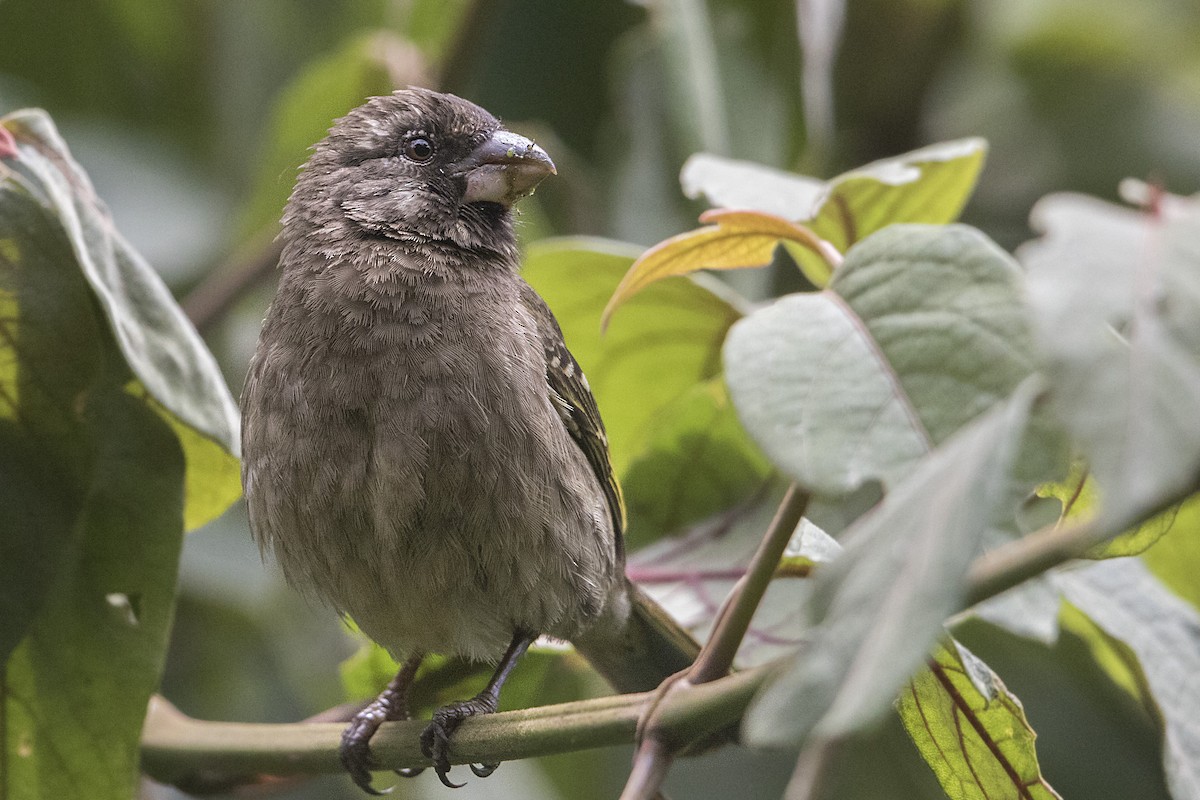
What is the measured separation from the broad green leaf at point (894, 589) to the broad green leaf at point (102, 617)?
4.74 ft

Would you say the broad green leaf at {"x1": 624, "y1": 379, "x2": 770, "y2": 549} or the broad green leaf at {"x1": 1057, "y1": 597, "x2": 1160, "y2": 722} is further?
the broad green leaf at {"x1": 624, "y1": 379, "x2": 770, "y2": 549}

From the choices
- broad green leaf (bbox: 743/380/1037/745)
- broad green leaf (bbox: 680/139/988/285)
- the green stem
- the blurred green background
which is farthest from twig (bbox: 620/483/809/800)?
the blurred green background

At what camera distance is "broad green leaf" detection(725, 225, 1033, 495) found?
142cm

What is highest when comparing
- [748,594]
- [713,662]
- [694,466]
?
[748,594]

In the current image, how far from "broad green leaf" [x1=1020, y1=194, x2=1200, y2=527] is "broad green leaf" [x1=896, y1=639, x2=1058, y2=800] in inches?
34.9

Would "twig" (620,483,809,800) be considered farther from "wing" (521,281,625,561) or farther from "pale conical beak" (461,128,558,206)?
"pale conical beak" (461,128,558,206)

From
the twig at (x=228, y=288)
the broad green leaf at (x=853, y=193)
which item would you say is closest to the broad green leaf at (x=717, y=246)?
the broad green leaf at (x=853, y=193)

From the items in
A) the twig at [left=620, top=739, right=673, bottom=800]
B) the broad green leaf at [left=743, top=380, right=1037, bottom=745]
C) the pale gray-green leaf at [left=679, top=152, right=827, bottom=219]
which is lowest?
the twig at [left=620, top=739, right=673, bottom=800]

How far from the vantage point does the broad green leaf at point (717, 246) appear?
79.8 inches

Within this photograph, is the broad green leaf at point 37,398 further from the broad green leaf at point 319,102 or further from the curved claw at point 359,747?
the broad green leaf at point 319,102

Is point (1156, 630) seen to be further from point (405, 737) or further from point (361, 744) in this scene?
point (361, 744)

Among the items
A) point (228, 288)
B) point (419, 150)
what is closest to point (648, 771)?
point (419, 150)

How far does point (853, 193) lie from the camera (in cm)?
230

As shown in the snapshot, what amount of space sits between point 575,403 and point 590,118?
140 centimetres
